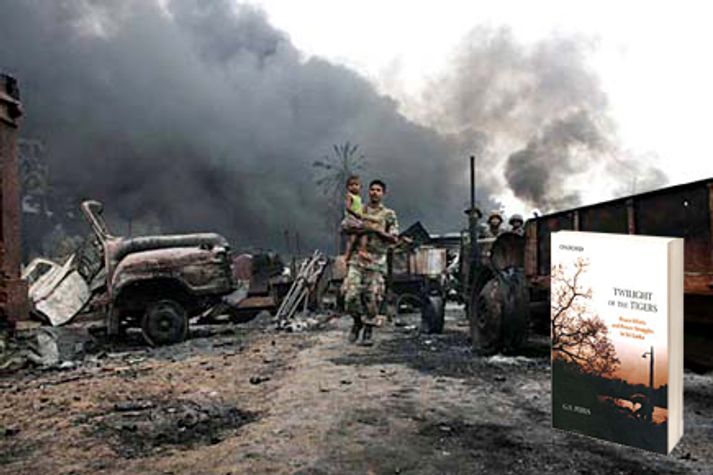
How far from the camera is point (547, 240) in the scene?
5.95 m

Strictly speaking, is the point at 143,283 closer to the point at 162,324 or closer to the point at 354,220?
the point at 162,324

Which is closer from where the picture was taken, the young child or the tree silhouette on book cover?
the tree silhouette on book cover

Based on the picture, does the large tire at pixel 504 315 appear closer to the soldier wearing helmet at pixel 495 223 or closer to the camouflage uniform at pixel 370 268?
the camouflage uniform at pixel 370 268

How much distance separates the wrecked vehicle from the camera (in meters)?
8.50

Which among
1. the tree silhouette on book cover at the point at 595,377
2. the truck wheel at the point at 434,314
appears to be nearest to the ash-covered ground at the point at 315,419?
the tree silhouette on book cover at the point at 595,377

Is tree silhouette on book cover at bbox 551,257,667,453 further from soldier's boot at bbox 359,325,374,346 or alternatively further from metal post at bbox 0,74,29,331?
metal post at bbox 0,74,29,331

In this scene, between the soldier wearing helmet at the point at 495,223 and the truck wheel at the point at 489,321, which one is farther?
the soldier wearing helmet at the point at 495,223

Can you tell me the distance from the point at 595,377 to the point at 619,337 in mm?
205

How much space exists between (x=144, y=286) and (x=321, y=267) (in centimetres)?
563

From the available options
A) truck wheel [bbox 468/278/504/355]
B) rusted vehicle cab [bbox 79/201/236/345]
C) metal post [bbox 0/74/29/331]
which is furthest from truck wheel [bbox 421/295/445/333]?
metal post [bbox 0/74/29/331]

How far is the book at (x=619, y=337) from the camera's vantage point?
1.83 metres

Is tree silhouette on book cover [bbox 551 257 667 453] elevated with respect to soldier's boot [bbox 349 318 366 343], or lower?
elevated

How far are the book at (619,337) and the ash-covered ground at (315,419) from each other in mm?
815

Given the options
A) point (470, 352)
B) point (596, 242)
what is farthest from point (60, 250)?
point (596, 242)
